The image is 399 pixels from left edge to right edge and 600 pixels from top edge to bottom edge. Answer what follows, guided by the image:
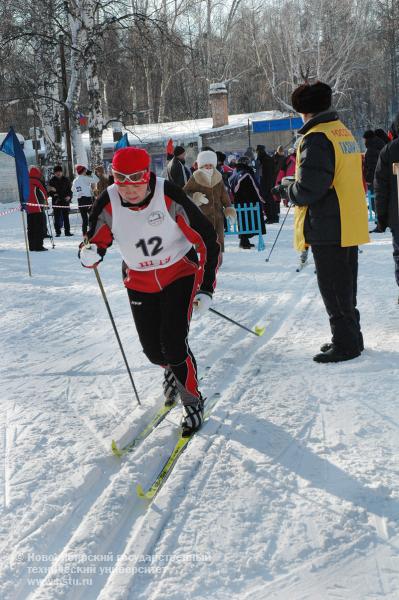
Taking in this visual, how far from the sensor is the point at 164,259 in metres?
3.70

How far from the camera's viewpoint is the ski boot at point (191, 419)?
3705mm

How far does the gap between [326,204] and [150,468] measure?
7.42 feet

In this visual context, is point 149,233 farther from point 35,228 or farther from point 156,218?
point 35,228

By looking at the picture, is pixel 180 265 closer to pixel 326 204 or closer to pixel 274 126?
pixel 326 204

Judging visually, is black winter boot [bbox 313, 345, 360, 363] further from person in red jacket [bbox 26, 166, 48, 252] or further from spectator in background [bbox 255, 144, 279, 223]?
spectator in background [bbox 255, 144, 279, 223]

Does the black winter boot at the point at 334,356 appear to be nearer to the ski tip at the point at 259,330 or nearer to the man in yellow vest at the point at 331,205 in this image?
the man in yellow vest at the point at 331,205

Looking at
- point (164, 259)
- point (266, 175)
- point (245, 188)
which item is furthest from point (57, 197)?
point (164, 259)

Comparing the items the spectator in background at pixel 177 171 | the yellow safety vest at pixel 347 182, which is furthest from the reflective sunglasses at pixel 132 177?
the spectator in background at pixel 177 171

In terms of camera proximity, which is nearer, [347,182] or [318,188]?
[318,188]

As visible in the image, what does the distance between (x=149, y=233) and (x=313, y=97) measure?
168cm

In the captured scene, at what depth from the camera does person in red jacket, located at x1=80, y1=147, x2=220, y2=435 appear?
3.62 metres

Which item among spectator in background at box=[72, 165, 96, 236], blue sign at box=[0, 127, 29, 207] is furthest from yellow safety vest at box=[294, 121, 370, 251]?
spectator in background at box=[72, 165, 96, 236]

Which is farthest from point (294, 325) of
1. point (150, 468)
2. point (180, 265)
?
point (150, 468)

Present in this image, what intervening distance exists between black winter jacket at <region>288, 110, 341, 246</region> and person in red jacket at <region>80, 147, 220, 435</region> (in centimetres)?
107
